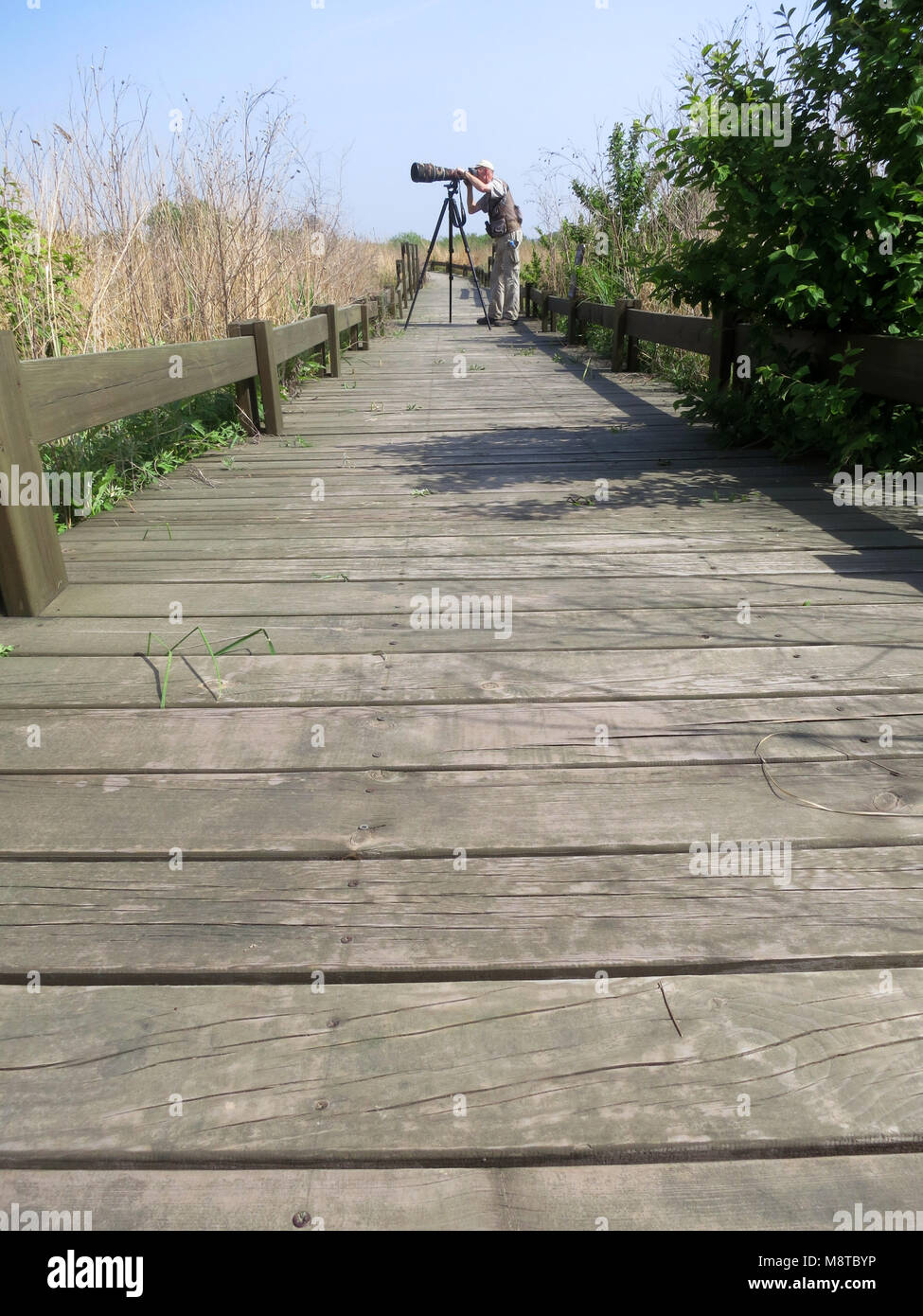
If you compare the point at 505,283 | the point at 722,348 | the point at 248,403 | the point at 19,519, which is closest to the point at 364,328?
the point at 505,283

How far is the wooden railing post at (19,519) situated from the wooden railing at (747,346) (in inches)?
111

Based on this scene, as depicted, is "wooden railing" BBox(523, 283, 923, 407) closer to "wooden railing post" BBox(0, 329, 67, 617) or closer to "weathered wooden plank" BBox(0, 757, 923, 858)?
"weathered wooden plank" BBox(0, 757, 923, 858)

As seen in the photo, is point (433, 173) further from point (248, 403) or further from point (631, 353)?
point (248, 403)

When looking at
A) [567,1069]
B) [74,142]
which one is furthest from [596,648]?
[74,142]

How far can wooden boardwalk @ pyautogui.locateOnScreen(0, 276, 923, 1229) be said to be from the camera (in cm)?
102

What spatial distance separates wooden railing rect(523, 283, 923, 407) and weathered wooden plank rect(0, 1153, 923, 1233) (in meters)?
2.90

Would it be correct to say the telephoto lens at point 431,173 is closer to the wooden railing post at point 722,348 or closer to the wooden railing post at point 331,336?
the wooden railing post at point 331,336

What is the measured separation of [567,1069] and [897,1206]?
361 millimetres

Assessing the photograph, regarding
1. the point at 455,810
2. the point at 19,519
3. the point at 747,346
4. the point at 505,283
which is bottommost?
the point at 455,810

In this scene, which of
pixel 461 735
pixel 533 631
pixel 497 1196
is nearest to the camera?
pixel 497 1196

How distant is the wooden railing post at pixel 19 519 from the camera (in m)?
2.44

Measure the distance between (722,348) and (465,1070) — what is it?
455 cm

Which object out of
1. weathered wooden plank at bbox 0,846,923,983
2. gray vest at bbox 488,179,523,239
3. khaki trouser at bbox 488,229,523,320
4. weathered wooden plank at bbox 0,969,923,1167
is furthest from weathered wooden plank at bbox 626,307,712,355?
khaki trouser at bbox 488,229,523,320

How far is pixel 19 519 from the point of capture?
247 cm
